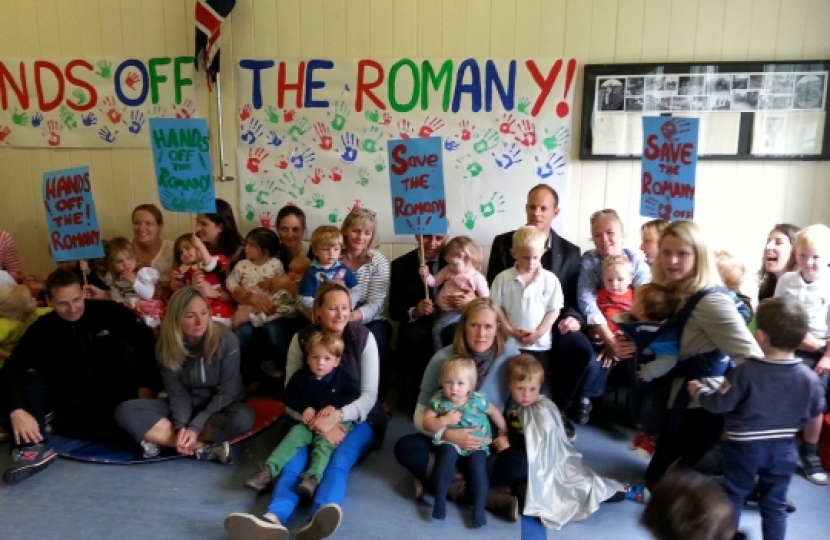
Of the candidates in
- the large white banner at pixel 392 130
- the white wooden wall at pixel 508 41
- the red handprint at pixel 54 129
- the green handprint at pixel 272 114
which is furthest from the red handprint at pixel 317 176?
the red handprint at pixel 54 129

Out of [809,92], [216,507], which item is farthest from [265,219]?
[809,92]

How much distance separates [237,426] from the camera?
285 centimetres

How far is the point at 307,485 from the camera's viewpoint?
8.16ft

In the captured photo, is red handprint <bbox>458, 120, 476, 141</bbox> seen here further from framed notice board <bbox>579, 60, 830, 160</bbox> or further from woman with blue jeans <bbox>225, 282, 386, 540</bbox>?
woman with blue jeans <bbox>225, 282, 386, 540</bbox>

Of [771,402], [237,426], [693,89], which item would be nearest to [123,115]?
[237,426]

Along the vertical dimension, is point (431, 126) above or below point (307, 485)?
above

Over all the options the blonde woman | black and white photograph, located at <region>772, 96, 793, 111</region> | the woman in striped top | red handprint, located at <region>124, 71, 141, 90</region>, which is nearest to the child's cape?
the woman in striped top

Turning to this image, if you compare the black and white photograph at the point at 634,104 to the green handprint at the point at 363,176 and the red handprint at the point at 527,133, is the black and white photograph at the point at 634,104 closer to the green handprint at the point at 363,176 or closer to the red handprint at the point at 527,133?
the red handprint at the point at 527,133

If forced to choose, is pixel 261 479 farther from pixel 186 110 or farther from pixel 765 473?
pixel 186 110

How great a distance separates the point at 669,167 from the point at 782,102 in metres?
1.14

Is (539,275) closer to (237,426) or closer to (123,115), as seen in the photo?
(237,426)

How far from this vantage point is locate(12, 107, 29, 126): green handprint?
411 cm

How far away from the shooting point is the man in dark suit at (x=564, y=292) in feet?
10.2

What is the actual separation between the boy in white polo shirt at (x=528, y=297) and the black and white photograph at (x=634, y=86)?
1180 millimetres
